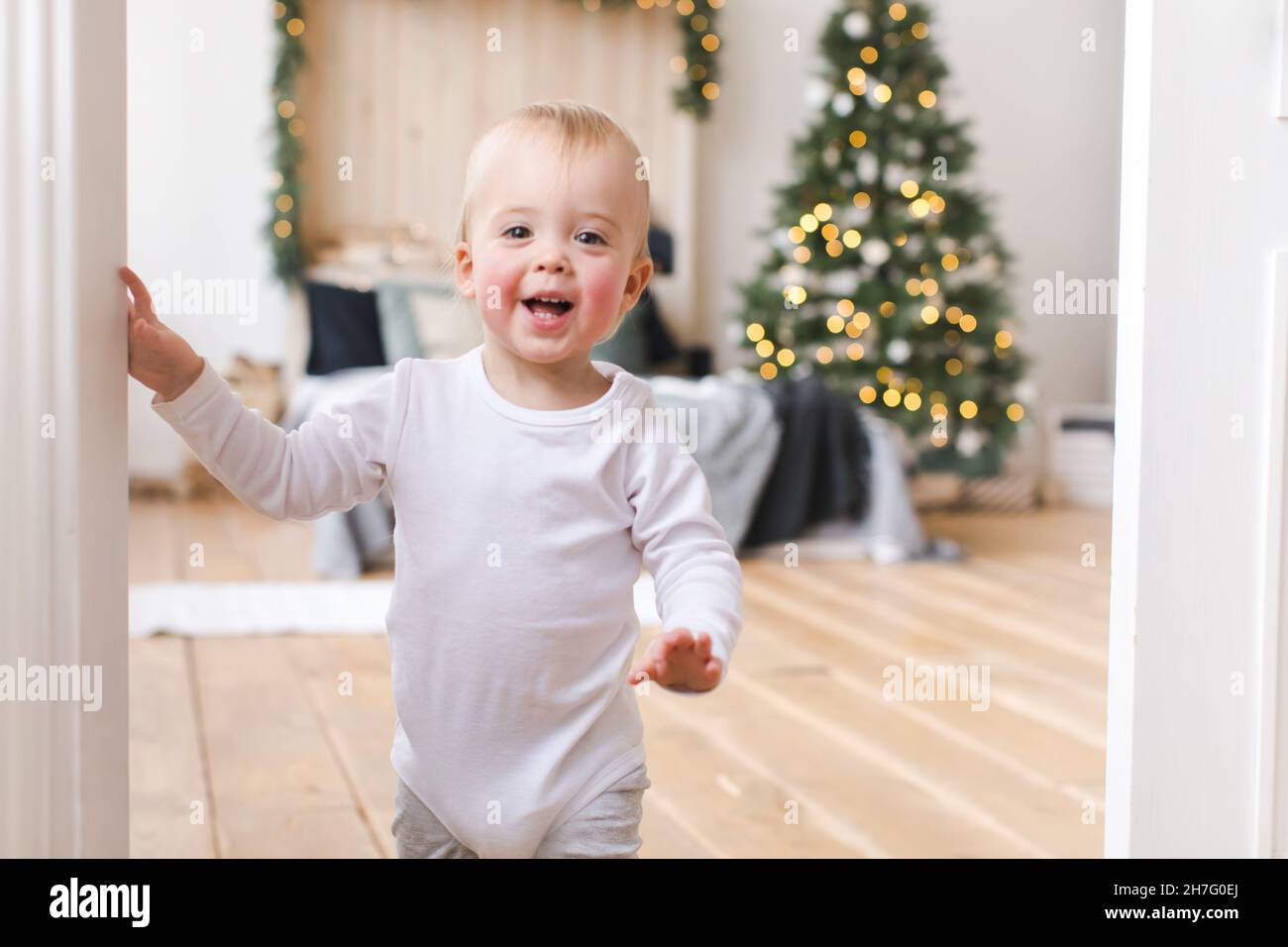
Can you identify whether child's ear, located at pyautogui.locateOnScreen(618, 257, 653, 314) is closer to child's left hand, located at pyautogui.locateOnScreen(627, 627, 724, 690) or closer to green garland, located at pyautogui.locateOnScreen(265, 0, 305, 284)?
child's left hand, located at pyautogui.locateOnScreen(627, 627, 724, 690)

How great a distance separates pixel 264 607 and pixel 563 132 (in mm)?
2366

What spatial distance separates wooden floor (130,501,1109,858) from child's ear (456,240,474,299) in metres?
0.81

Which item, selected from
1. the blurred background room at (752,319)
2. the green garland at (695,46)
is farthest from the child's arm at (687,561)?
the green garland at (695,46)

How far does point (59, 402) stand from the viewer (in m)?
0.98

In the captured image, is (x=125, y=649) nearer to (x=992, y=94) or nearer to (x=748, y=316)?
(x=748, y=316)

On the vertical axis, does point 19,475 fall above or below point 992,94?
below

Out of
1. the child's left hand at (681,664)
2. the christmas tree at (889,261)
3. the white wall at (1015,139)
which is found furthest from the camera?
the white wall at (1015,139)

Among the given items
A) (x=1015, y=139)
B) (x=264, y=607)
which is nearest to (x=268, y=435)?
(x=264, y=607)

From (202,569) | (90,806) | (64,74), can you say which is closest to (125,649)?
(90,806)

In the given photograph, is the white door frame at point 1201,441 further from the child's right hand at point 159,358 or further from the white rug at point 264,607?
the white rug at point 264,607

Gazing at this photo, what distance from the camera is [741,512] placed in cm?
408

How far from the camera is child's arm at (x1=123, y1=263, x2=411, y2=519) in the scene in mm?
1041

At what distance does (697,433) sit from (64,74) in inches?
125

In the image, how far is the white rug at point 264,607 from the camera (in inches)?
119
